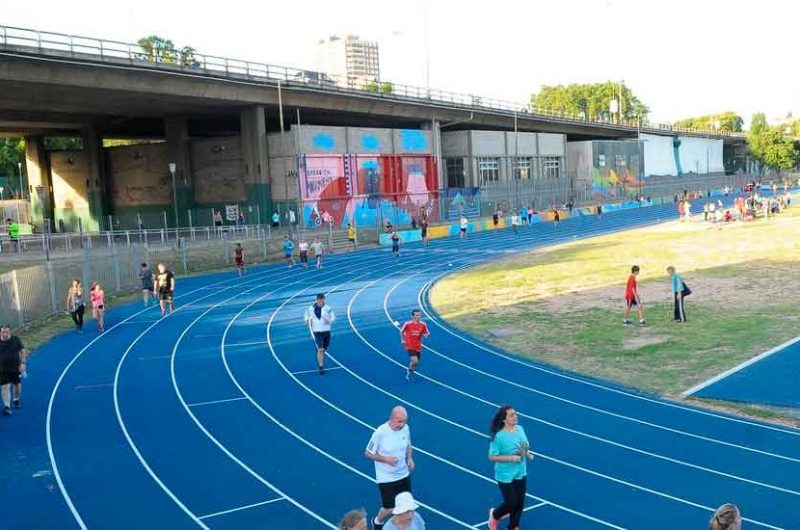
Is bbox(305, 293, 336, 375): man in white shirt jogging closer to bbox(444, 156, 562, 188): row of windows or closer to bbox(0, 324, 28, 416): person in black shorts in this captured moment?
bbox(0, 324, 28, 416): person in black shorts

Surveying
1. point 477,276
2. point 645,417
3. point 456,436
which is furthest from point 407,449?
point 477,276

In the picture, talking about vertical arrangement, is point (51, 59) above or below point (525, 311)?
above

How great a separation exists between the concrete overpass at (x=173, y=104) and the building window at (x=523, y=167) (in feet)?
14.2

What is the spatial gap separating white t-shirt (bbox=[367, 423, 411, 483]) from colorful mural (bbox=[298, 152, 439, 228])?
39.9 metres

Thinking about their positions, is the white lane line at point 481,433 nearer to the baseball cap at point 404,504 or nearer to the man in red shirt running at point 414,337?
the man in red shirt running at point 414,337

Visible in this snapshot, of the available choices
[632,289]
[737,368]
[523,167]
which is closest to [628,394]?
[737,368]

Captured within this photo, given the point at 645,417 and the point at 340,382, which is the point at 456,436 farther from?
the point at 340,382

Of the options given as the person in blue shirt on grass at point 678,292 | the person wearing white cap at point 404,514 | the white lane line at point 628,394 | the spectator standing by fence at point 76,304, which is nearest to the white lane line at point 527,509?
the person wearing white cap at point 404,514

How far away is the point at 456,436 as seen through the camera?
1179cm

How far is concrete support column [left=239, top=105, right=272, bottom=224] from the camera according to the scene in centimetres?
4916

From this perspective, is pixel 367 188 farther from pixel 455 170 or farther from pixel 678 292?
pixel 678 292

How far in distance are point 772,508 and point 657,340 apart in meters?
9.62

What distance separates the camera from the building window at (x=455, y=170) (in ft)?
220

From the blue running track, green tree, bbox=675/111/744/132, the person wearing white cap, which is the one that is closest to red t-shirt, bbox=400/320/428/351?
the blue running track
